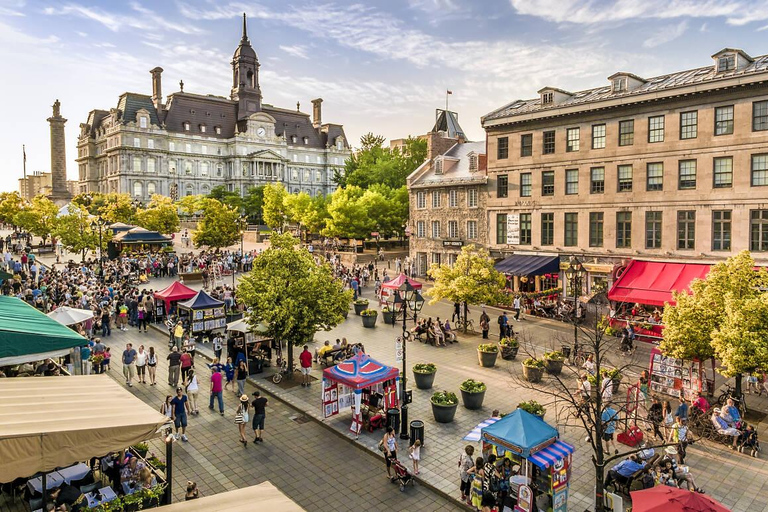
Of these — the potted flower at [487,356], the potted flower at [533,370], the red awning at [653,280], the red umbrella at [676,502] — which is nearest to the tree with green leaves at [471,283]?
the potted flower at [487,356]

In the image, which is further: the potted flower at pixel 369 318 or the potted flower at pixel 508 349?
the potted flower at pixel 369 318

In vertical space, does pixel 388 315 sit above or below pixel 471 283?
below

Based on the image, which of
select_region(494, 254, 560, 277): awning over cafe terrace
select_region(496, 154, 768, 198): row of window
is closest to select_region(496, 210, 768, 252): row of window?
select_region(494, 254, 560, 277): awning over cafe terrace

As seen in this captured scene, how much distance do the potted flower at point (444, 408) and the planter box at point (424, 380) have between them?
95.6 inches

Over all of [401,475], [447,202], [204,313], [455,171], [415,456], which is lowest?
[401,475]

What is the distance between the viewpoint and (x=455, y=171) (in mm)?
44531

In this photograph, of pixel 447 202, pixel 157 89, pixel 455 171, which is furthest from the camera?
pixel 157 89

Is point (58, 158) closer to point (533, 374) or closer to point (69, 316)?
point (69, 316)

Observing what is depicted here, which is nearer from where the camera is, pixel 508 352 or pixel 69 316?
pixel 69 316

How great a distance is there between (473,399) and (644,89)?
23444mm

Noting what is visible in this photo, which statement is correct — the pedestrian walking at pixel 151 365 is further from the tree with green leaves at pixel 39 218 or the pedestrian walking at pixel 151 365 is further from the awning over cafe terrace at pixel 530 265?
the tree with green leaves at pixel 39 218

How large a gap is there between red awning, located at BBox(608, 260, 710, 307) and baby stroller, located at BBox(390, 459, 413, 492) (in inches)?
729

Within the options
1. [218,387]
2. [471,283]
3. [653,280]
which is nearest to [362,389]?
[218,387]

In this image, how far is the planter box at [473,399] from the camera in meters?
16.8
